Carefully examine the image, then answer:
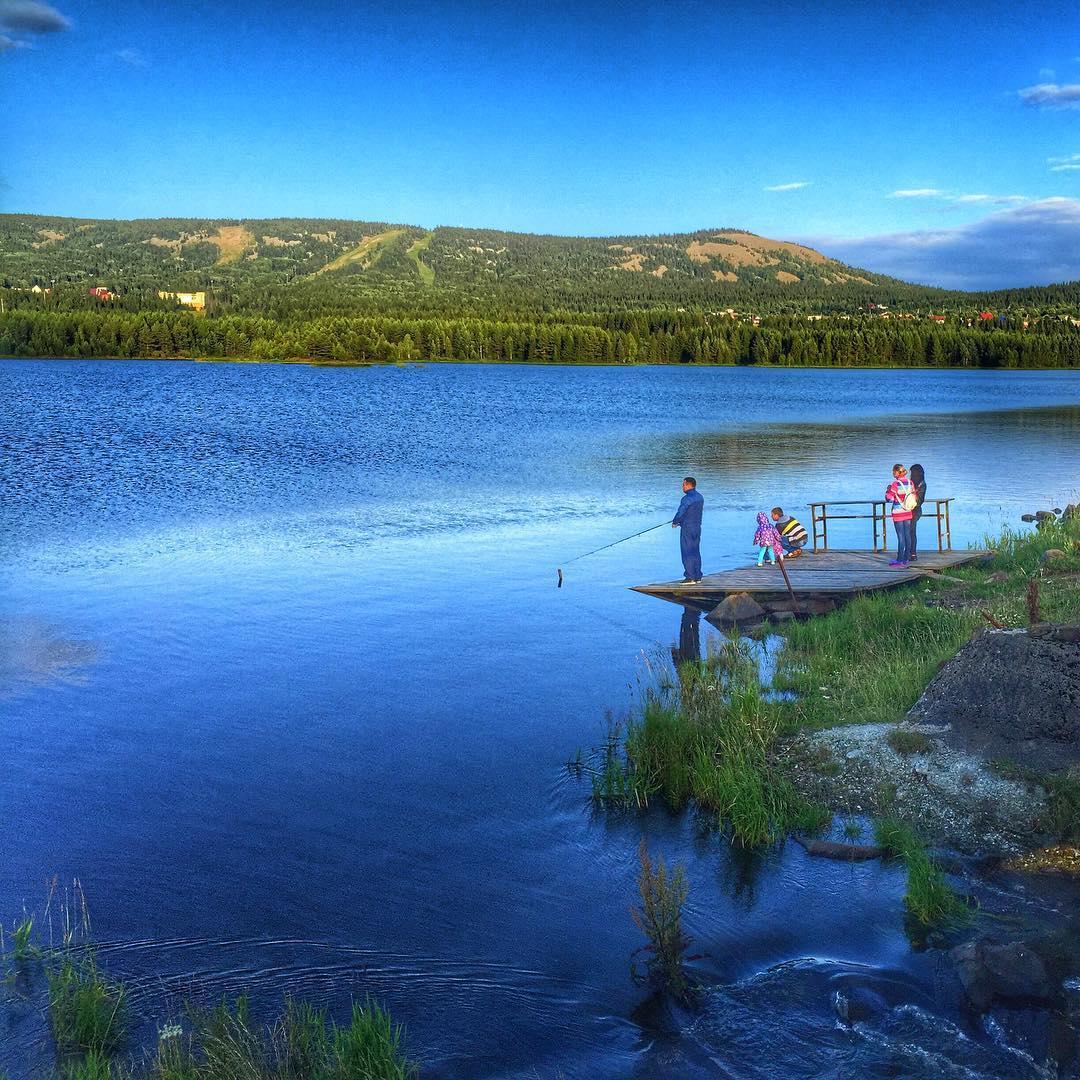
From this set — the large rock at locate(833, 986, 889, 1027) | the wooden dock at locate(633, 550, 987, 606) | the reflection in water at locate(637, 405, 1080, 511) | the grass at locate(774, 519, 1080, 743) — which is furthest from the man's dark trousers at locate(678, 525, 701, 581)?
the large rock at locate(833, 986, 889, 1027)

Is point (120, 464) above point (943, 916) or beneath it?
above

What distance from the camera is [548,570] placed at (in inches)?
1001

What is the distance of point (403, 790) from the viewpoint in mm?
12781

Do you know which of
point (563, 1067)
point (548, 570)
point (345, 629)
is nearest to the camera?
point (563, 1067)

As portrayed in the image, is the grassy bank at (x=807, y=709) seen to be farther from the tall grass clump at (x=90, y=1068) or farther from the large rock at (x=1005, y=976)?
the tall grass clump at (x=90, y=1068)

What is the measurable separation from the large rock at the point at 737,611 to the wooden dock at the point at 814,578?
547mm

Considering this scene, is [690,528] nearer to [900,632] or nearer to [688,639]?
[688,639]

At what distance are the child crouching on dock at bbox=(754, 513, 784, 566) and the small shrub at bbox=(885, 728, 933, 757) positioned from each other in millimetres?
10272

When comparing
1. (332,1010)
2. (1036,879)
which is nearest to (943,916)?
(1036,879)

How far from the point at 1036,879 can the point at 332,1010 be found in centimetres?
631

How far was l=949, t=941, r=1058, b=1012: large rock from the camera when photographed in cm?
833

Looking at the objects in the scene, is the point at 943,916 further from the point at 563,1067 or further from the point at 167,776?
the point at 167,776

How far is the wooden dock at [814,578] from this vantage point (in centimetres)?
2108

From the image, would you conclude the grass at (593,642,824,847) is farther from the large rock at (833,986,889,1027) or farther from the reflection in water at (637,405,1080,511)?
the reflection in water at (637,405,1080,511)
